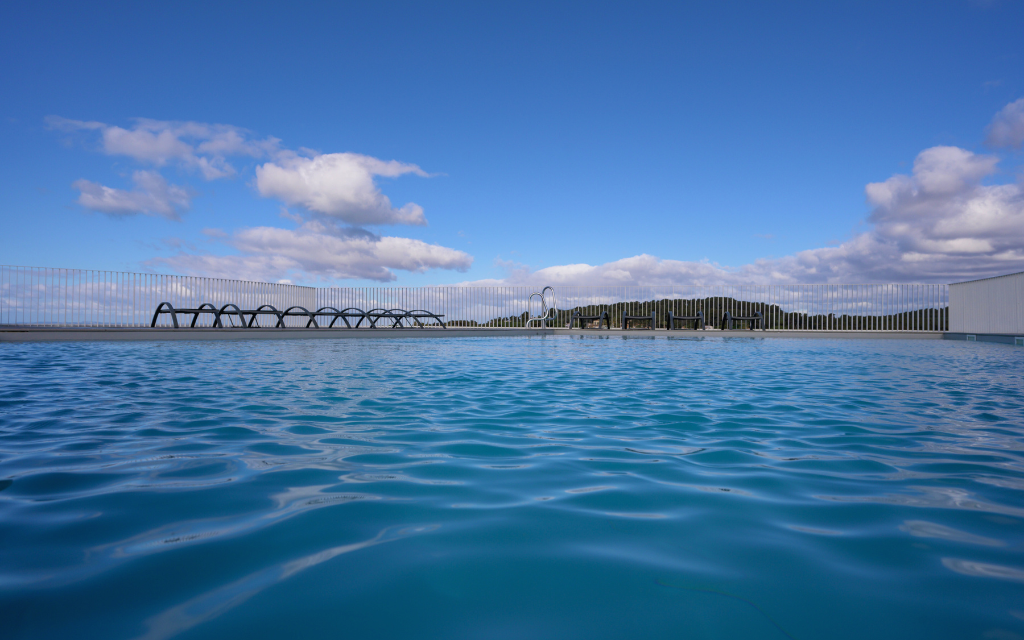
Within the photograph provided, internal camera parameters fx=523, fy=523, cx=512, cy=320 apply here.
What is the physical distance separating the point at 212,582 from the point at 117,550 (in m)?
0.40

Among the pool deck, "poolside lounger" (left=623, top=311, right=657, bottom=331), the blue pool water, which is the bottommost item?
the blue pool water

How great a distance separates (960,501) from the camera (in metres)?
1.91

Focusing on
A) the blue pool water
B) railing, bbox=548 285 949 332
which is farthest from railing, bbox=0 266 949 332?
the blue pool water

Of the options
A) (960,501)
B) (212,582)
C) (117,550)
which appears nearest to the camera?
(212,582)

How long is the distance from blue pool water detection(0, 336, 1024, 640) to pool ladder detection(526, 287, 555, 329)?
51.5ft

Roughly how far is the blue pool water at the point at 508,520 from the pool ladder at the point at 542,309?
51.5 ft

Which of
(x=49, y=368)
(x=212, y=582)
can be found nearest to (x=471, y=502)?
(x=212, y=582)

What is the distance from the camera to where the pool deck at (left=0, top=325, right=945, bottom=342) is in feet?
33.0

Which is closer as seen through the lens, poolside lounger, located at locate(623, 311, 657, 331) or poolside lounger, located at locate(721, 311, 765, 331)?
poolside lounger, located at locate(721, 311, 765, 331)

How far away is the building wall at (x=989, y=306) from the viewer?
13.5 metres

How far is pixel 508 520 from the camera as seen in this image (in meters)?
1.70

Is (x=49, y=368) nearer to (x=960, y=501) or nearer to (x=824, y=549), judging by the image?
(x=824, y=549)

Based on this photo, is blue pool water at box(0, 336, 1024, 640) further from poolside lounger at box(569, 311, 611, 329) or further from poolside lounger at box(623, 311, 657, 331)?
poolside lounger at box(569, 311, 611, 329)

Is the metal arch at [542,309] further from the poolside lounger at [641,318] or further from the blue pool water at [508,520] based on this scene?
the blue pool water at [508,520]
